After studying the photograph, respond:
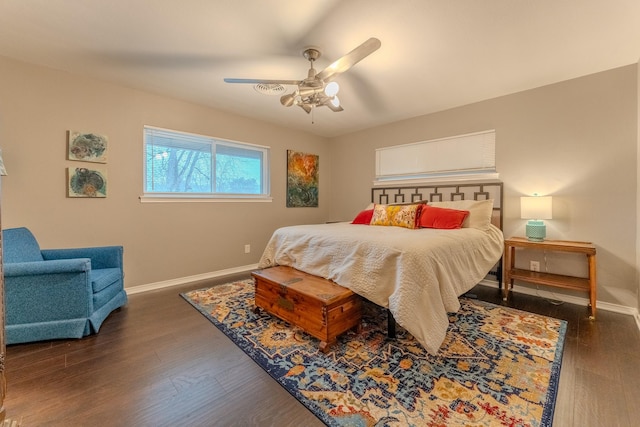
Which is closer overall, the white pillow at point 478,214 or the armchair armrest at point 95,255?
the armchair armrest at point 95,255

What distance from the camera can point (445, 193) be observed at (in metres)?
3.78

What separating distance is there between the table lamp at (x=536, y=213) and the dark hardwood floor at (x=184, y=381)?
0.92 m

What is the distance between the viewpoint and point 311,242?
2.48 meters

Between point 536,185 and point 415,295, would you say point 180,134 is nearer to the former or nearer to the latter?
point 415,295

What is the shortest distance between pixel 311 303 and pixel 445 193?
2763mm

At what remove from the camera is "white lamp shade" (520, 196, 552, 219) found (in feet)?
9.20

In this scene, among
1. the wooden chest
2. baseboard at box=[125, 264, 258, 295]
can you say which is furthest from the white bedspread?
baseboard at box=[125, 264, 258, 295]

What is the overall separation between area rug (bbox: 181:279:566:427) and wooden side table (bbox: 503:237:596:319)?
43 centimetres

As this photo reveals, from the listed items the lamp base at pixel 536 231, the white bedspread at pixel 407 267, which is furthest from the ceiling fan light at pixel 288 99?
the lamp base at pixel 536 231

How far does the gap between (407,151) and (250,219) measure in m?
2.71

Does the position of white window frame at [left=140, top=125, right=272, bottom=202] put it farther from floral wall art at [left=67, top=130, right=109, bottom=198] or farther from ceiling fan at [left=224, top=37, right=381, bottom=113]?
ceiling fan at [left=224, top=37, right=381, bottom=113]

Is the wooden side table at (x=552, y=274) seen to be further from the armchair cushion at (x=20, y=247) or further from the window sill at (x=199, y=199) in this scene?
the armchair cushion at (x=20, y=247)

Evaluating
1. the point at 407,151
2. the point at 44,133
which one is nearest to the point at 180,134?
the point at 44,133

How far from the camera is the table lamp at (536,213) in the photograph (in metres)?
2.81
